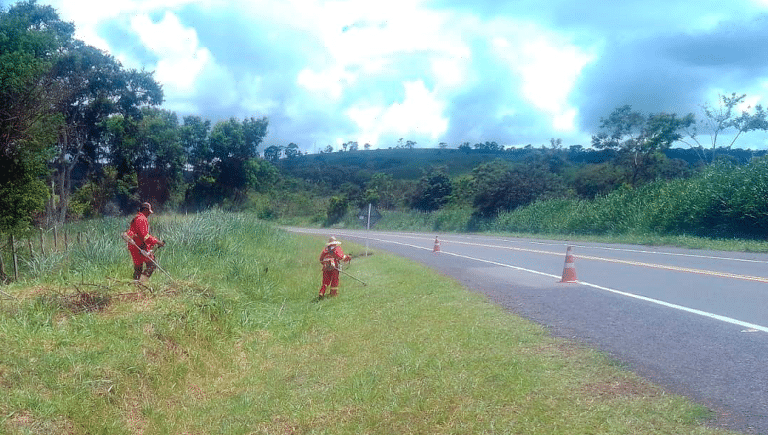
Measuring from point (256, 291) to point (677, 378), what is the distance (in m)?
10.0

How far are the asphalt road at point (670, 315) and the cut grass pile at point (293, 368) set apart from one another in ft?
1.23

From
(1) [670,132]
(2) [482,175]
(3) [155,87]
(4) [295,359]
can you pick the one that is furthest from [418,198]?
(4) [295,359]

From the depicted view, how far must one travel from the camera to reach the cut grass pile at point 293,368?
5.43 metres

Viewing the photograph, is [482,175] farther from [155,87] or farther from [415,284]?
[415,284]

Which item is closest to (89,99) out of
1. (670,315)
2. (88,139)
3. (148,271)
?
(88,139)

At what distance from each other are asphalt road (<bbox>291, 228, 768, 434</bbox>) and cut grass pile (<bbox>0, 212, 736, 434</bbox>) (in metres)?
0.37

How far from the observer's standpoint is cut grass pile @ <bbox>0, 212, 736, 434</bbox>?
5426 millimetres

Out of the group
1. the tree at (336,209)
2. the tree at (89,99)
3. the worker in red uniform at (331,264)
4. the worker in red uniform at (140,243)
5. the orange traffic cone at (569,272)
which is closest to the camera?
the worker in red uniform at (140,243)

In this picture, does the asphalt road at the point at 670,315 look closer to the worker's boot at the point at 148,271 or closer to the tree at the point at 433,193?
the worker's boot at the point at 148,271

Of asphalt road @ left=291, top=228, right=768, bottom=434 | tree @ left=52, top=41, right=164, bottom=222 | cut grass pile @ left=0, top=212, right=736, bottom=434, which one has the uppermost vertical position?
tree @ left=52, top=41, right=164, bottom=222

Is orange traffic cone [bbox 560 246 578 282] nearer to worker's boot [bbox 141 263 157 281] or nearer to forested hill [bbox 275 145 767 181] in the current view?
worker's boot [bbox 141 263 157 281]

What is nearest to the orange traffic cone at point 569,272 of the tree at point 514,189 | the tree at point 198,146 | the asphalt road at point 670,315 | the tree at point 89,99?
the asphalt road at point 670,315

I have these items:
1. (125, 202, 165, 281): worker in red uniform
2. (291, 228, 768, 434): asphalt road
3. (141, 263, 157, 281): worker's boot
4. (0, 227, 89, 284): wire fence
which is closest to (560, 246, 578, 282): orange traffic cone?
(291, 228, 768, 434): asphalt road

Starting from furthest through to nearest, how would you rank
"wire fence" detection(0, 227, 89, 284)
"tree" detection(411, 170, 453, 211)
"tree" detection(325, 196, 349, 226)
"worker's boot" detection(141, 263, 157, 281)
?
"tree" detection(411, 170, 453, 211) → "tree" detection(325, 196, 349, 226) → "wire fence" detection(0, 227, 89, 284) → "worker's boot" detection(141, 263, 157, 281)
